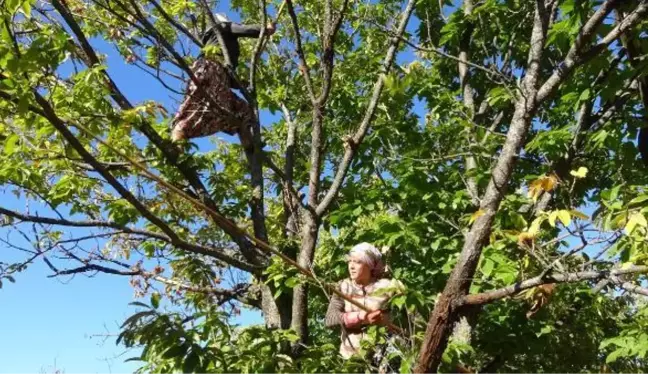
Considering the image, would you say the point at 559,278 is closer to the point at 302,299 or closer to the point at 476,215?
the point at 476,215

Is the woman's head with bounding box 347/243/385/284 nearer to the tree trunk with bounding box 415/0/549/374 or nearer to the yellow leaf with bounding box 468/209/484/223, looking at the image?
the tree trunk with bounding box 415/0/549/374

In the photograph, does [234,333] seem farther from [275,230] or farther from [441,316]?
[275,230]

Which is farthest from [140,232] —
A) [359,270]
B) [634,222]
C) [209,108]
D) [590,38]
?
[634,222]

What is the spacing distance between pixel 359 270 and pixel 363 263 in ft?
0.20

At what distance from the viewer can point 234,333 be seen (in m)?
4.19

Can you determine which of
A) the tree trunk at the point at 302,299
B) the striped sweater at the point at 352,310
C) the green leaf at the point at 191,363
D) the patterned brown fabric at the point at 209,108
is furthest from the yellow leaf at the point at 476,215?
the patterned brown fabric at the point at 209,108

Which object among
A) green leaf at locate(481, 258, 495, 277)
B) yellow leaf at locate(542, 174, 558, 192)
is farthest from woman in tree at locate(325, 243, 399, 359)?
yellow leaf at locate(542, 174, 558, 192)

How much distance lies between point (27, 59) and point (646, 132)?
416 centimetres

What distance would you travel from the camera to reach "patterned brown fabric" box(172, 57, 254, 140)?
6.04 m

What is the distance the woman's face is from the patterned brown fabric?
86.4 inches

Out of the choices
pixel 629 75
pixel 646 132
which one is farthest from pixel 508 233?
pixel 646 132

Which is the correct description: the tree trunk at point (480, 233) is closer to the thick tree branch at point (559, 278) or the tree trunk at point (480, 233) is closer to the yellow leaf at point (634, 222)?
the thick tree branch at point (559, 278)

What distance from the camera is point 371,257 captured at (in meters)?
4.51

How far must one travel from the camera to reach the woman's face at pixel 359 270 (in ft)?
14.6
